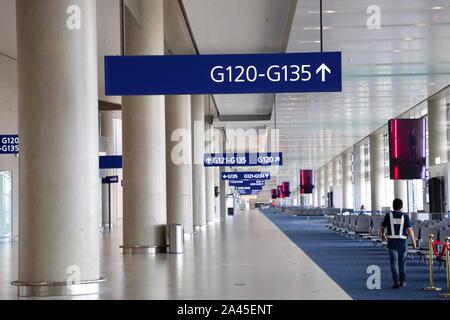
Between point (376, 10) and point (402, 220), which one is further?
point (376, 10)

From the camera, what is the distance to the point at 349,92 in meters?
35.8

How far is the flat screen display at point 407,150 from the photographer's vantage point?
28.8 metres

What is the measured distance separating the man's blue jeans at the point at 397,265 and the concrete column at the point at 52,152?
4.85 m

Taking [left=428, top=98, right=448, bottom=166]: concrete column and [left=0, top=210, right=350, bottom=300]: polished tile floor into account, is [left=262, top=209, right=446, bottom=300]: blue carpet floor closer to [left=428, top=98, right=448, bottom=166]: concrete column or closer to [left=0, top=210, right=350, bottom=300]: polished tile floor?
[left=0, top=210, right=350, bottom=300]: polished tile floor

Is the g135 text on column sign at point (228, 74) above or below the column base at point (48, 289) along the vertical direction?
above

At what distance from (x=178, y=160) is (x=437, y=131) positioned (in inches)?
599

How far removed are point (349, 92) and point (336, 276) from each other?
22.1 m

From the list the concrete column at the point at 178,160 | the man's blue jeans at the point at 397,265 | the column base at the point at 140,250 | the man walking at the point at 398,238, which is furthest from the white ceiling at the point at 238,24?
the man's blue jeans at the point at 397,265

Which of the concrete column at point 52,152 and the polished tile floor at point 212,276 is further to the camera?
the concrete column at point 52,152

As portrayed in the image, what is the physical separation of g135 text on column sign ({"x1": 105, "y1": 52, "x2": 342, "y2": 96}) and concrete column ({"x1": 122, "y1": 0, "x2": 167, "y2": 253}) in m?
8.01

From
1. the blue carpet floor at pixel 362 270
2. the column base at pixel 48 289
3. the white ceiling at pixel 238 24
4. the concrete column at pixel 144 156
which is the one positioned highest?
the white ceiling at pixel 238 24

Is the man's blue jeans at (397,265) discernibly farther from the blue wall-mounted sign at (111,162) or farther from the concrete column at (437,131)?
the concrete column at (437,131)
